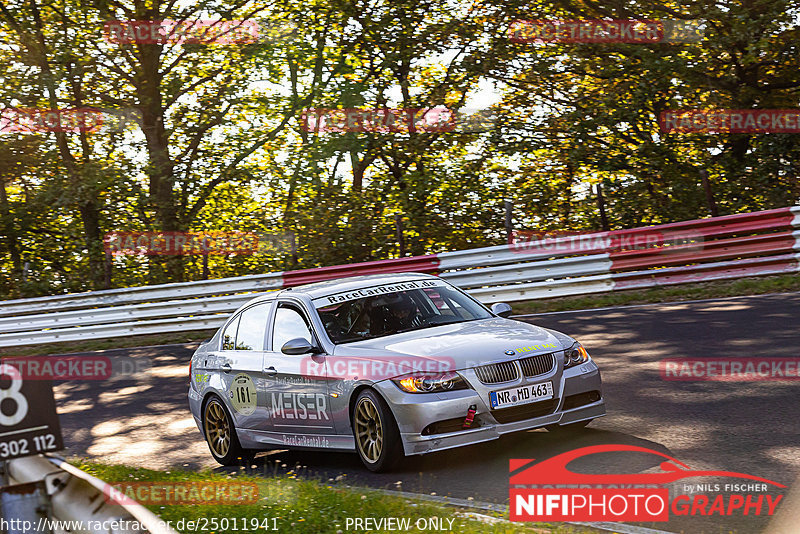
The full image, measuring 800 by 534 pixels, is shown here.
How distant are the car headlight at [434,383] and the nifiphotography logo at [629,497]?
0.92 metres

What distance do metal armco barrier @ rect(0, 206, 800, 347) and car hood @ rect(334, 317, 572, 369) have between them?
8.41 m

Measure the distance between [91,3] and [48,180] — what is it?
178 inches

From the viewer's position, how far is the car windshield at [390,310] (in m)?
8.40

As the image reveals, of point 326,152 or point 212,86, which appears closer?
point 326,152

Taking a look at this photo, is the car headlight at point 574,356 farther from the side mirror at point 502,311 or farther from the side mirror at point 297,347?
the side mirror at point 297,347

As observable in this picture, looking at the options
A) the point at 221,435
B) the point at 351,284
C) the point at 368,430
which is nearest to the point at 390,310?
the point at 351,284

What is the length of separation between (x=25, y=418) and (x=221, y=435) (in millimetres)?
5396

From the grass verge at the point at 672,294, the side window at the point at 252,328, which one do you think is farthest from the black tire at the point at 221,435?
the grass verge at the point at 672,294

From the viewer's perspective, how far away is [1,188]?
2630cm

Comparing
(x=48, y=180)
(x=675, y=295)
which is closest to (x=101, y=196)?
(x=48, y=180)

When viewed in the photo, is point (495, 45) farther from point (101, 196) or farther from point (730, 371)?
point (730, 371)

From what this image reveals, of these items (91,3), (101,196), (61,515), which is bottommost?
(61,515)

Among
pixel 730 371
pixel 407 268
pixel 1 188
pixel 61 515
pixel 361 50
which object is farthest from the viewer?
pixel 1 188

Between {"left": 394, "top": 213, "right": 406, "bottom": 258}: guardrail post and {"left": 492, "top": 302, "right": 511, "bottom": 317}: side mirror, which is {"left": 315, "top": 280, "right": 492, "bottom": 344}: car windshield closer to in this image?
{"left": 492, "top": 302, "right": 511, "bottom": 317}: side mirror
